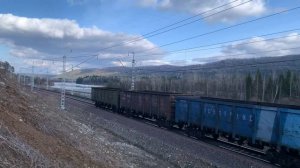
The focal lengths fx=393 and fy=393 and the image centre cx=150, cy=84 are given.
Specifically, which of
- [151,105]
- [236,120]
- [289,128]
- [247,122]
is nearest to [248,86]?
[151,105]

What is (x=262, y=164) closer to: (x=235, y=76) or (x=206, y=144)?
(x=206, y=144)

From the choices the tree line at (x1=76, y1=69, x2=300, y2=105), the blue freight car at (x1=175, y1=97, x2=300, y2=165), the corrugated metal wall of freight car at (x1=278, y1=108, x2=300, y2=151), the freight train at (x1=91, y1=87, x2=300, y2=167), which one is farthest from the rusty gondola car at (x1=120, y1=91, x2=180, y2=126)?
the tree line at (x1=76, y1=69, x2=300, y2=105)

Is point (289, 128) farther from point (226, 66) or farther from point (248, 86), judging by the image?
point (248, 86)

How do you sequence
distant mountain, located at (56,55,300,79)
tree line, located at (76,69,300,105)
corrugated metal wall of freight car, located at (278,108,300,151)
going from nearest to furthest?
corrugated metal wall of freight car, located at (278,108,300,151) → distant mountain, located at (56,55,300,79) → tree line, located at (76,69,300,105)

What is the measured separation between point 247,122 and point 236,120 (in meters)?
1.21

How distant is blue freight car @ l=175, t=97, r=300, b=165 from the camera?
16562 millimetres

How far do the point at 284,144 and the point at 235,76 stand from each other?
79594 millimetres

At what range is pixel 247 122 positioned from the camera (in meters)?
20.0

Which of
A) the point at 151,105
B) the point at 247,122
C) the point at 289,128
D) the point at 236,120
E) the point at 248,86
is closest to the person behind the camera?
the point at 289,128

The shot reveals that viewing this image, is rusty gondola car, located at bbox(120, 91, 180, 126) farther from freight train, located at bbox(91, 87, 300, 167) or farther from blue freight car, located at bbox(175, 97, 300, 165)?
blue freight car, located at bbox(175, 97, 300, 165)

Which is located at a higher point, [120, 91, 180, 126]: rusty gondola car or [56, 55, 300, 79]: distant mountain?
[56, 55, 300, 79]: distant mountain

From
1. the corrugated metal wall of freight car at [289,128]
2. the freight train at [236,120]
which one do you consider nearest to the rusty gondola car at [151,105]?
the freight train at [236,120]

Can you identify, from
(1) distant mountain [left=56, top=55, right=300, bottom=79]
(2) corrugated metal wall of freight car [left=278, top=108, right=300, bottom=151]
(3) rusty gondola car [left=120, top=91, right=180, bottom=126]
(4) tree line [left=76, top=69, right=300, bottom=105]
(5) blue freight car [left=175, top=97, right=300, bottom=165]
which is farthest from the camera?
(4) tree line [left=76, top=69, right=300, bottom=105]

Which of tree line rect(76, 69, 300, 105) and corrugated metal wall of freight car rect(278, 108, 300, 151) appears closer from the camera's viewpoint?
corrugated metal wall of freight car rect(278, 108, 300, 151)
